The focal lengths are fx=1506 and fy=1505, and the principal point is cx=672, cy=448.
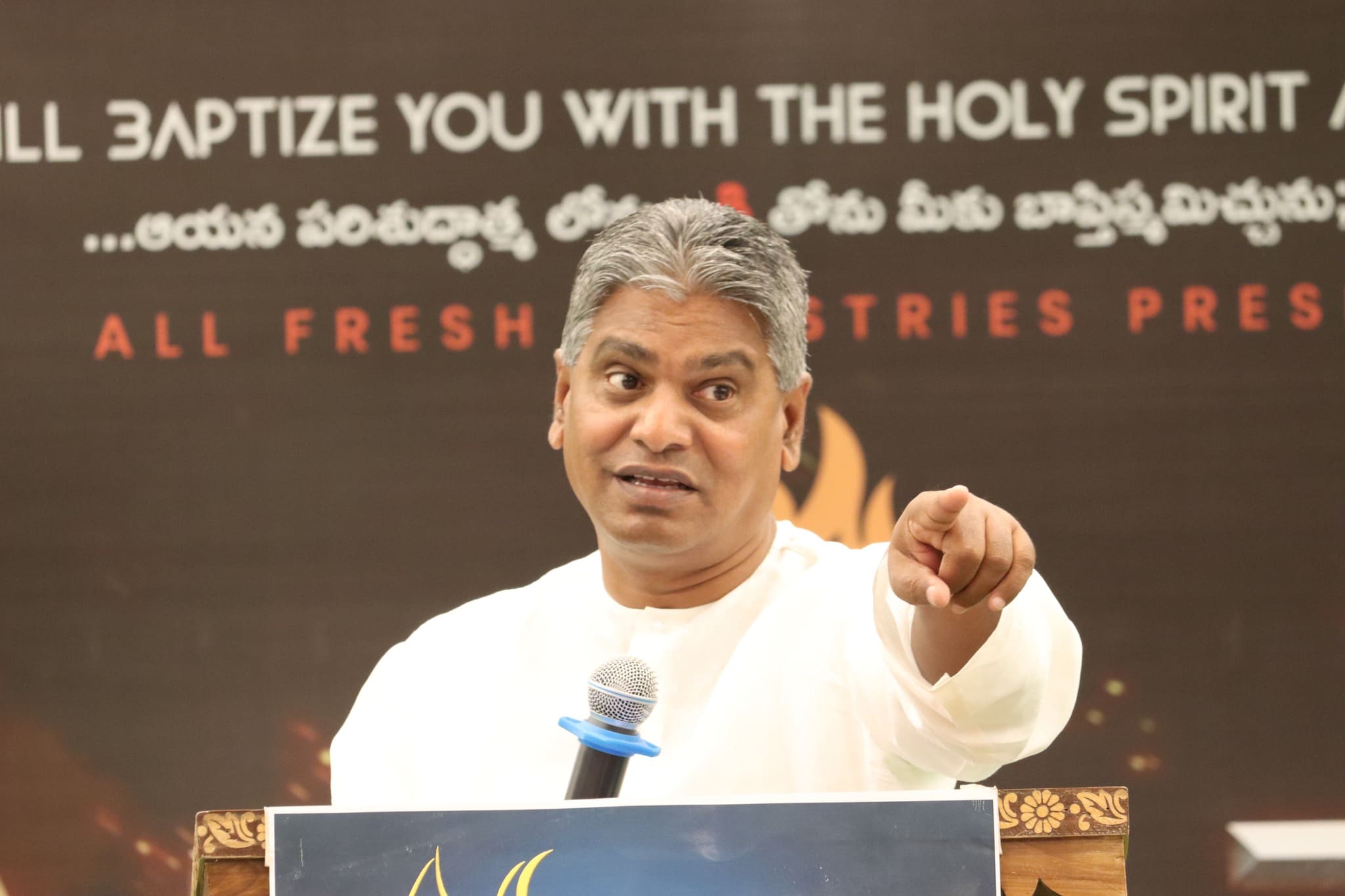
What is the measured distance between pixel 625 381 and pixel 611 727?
0.61 metres

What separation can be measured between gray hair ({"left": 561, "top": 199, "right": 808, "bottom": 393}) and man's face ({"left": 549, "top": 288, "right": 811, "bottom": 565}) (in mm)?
15

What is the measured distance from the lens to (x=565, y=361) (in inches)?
74.5

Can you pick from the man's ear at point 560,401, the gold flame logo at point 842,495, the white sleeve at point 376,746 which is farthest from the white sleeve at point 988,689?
the gold flame logo at point 842,495

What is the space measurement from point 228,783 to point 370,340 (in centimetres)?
92

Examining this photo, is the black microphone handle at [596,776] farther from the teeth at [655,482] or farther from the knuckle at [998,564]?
the teeth at [655,482]

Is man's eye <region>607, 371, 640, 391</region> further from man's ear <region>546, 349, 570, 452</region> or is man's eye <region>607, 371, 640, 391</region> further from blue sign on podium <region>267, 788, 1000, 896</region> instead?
blue sign on podium <region>267, 788, 1000, 896</region>

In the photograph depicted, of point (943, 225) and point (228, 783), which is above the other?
point (943, 225)

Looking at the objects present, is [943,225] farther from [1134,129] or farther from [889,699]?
[889,699]

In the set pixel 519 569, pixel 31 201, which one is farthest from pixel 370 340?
pixel 31 201

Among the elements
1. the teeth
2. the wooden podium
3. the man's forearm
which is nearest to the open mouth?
the teeth

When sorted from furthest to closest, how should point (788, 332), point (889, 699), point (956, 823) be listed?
point (788, 332)
point (889, 699)
point (956, 823)

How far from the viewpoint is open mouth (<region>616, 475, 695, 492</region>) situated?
1.76 metres

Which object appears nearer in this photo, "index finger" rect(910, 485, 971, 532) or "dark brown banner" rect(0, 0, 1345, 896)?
"index finger" rect(910, 485, 971, 532)

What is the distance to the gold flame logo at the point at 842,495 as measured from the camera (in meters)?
2.93
